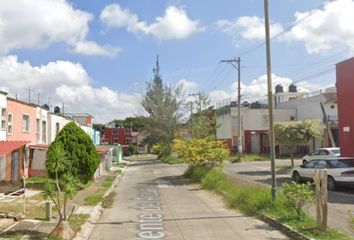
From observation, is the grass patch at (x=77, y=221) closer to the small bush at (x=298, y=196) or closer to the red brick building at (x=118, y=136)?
the small bush at (x=298, y=196)

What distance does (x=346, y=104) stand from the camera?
85.4 ft

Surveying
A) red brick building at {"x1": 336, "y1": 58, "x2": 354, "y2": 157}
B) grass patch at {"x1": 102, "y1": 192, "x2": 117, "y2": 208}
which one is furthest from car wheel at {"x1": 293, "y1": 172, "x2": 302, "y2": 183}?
grass patch at {"x1": 102, "y1": 192, "x2": 117, "y2": 208}

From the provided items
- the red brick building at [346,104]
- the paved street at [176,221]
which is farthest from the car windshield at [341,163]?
the paved street at [176,221]

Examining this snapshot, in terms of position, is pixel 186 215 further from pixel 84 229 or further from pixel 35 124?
pixel 35 124

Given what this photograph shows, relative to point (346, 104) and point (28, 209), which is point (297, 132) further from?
point (28, 209)

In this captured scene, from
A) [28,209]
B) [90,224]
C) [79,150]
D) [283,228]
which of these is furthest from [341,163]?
[28,209]

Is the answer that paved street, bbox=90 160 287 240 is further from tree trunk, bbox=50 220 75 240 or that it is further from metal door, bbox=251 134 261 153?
metal door, bbox=251 134 261 153

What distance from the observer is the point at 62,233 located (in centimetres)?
1136

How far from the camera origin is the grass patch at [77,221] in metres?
12.9

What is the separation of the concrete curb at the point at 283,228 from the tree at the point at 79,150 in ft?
32.7

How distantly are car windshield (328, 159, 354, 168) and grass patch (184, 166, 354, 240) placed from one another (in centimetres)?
480

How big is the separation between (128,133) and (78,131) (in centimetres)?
9440

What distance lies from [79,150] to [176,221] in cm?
889

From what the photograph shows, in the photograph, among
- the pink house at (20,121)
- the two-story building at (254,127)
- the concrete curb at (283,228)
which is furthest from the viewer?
the two-story building at (254,127)
